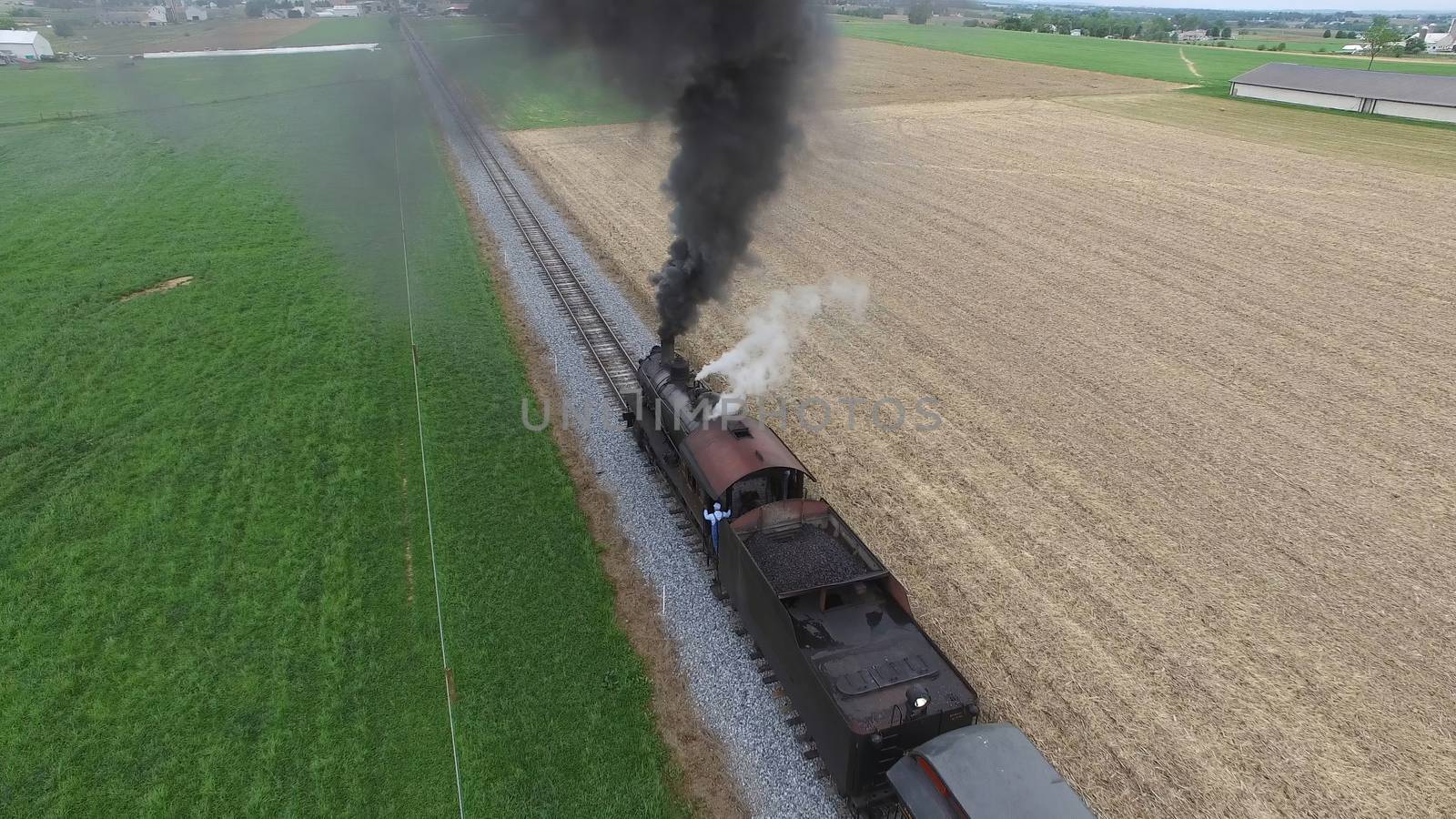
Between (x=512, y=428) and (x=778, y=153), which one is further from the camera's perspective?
(x=512, y=428)

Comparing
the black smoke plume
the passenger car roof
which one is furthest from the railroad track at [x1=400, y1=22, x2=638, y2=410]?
the passenger car roof

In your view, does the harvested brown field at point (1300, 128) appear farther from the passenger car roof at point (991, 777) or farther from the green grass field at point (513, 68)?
the passenger car roof at point (991, 777)

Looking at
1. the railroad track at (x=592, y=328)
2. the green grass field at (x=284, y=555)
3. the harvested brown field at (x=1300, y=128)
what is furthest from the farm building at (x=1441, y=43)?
the green grass field at (x=284, y=555)

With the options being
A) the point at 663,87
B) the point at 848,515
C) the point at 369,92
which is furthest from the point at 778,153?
the point at 369,92

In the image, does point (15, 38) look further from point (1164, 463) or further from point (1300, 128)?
A: point (1300, 128)

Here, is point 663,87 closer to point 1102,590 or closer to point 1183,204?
point 1102,590

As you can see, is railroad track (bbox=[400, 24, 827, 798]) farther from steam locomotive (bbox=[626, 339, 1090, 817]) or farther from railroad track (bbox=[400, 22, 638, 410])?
steam locomotive (bbox=[626, 339, 1090, 817])
